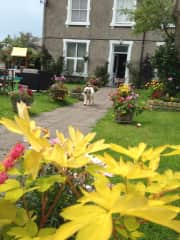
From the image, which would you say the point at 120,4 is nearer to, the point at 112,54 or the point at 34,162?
the point at 112,54

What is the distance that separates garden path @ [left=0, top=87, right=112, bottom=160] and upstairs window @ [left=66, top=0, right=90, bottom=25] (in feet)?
43.1

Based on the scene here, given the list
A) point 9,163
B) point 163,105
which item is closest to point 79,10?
point 163,105

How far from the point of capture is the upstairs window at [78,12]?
24.9 m

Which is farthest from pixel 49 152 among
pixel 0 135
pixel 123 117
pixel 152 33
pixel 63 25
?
pixel 63 25

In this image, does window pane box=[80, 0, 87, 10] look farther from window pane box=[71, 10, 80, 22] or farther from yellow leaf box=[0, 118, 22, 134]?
yellow leaf box=[0, 118, 22, 134]

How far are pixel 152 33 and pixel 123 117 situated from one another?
1475cm

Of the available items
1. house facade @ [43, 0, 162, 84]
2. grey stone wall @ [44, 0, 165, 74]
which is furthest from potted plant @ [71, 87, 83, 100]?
grey stone wall @ [44, 0, 165, 74]

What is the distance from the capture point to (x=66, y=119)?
9.82m

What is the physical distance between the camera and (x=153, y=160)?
0.92 metres

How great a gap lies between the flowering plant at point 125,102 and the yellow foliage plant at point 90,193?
8746mm

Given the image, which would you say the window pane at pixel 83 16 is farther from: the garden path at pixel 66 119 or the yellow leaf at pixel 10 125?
the yellow leaf at pixel 10 125

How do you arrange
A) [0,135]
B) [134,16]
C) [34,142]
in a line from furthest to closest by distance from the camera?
[134,16] → [0,135] → [34,142]

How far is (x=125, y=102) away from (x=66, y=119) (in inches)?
66.2

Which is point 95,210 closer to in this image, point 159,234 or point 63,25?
point 159,234
